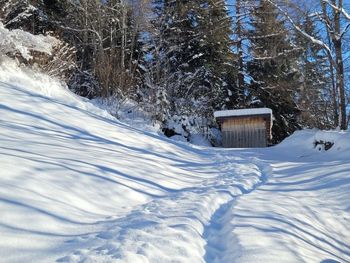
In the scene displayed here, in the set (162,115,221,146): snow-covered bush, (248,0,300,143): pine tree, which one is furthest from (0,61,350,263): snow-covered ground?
Result: (248,0,300,143): pine tree

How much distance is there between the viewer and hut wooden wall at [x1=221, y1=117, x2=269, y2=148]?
18.4 meters

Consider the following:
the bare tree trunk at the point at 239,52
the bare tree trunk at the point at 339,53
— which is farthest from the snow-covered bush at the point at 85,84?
the bare tree trunk at the point at 239,52

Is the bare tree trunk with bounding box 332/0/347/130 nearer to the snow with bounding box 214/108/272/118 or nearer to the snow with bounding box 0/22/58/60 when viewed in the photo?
the snow with bounding box 214/108/272/118

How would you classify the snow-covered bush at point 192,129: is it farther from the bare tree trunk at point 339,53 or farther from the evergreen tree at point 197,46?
the bare tree trunk at point 339,53

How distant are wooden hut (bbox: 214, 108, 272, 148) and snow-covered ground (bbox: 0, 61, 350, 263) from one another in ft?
31.3

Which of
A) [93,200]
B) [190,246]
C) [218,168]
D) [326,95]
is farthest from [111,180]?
[326,95]

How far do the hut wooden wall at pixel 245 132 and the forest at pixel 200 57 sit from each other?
142 centimetres

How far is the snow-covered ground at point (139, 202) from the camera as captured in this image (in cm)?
328

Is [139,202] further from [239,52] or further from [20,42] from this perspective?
[239,52]

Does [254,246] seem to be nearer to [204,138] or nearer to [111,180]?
[111,180]

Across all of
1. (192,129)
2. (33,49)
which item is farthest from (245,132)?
(33,49)

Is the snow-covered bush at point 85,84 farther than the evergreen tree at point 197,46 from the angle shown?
No

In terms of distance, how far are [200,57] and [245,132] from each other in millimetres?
5922

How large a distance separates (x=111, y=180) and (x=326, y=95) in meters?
19.8
